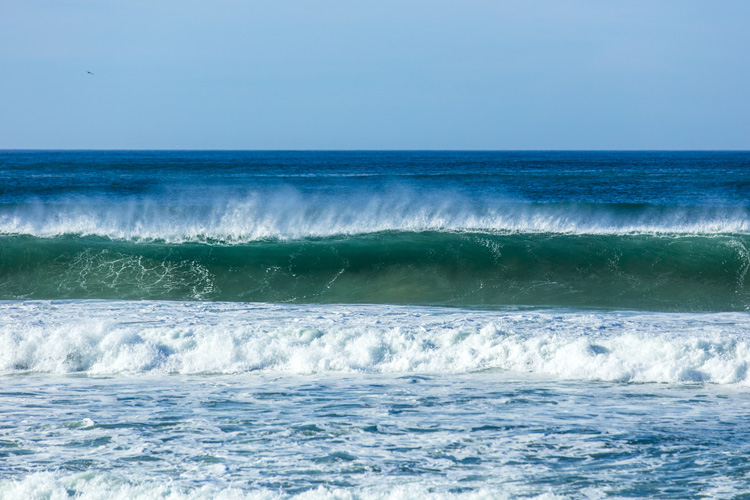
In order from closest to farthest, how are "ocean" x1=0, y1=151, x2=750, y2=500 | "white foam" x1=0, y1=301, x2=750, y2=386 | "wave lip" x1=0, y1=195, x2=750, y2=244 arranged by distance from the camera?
1. "ocean" x1=0, y1=151, x2=750, y2=500
2. "white foam" x1=0, y1=301, x2=750, y2=386
3. "wave lip" x1=0, y1=195, x2=750, y2=244

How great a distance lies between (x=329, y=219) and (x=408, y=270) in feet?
19.7

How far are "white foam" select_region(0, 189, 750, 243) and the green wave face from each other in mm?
992

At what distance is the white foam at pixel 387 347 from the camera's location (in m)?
7.64

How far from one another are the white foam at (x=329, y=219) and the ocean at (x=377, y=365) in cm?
49

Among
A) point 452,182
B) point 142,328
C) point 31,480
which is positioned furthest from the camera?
point 452,182

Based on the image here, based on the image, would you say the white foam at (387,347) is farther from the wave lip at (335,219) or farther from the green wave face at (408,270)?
the wave lip at (335,219)

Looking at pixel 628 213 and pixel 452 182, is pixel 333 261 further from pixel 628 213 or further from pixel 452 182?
pixel 452 182

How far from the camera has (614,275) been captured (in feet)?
46.5

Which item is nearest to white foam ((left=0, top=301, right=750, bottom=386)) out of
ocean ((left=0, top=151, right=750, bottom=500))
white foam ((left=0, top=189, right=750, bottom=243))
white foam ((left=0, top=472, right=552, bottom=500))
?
ocean ((left=0, top=151, right=750, bottom=500))

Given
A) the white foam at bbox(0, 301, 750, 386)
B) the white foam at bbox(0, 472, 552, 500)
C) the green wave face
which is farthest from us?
the green wave face

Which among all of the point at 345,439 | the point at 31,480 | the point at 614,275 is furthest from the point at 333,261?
the point at 31,480

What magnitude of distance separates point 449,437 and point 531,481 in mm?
958

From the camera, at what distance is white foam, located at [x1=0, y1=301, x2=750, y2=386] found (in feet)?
25.1

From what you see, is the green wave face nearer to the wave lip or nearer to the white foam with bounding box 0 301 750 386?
the wave lip
